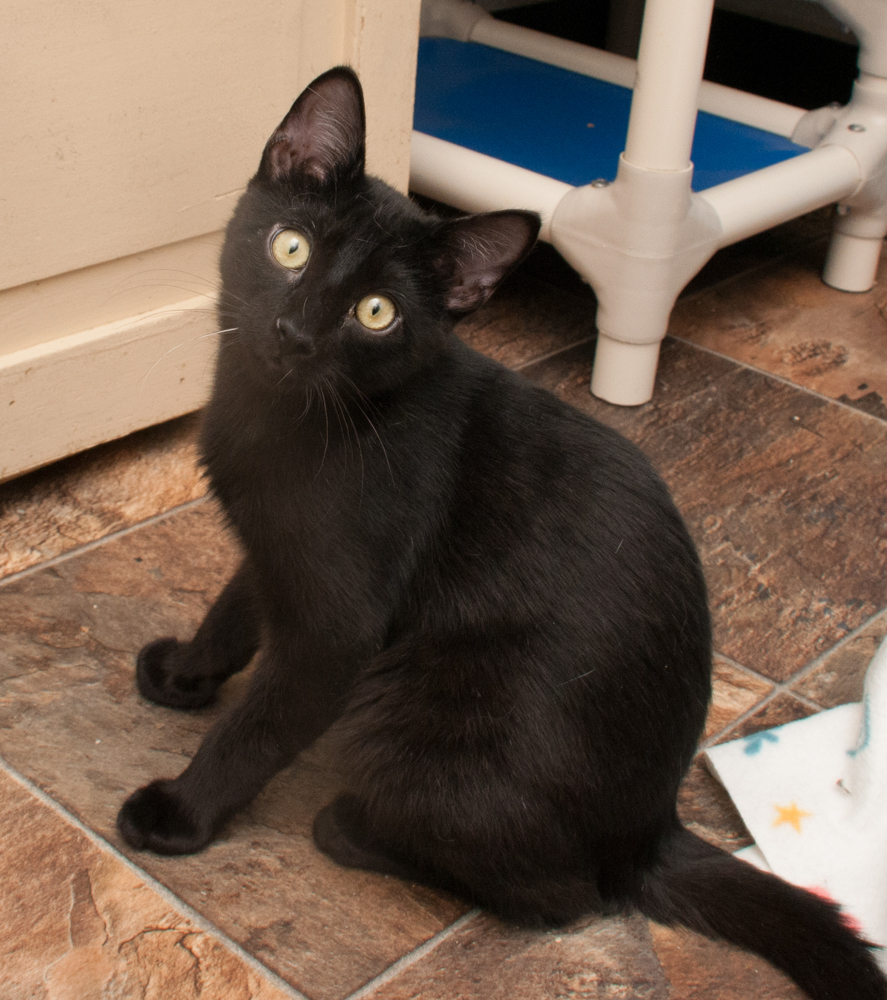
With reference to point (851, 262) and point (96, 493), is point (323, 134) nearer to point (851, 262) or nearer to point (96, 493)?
point (96, 493)

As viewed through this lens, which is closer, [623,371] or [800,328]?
[623,371]

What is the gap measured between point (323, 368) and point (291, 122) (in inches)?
11.9

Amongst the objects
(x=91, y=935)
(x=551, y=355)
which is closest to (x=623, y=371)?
(x=551, y=355)

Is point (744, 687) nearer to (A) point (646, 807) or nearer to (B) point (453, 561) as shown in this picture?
(A) point (646, 807)

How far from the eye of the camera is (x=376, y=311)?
1.18 m

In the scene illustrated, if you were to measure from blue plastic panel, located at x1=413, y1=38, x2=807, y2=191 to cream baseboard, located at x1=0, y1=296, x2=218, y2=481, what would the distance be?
0.94 m

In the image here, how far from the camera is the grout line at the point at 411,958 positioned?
1.13 m

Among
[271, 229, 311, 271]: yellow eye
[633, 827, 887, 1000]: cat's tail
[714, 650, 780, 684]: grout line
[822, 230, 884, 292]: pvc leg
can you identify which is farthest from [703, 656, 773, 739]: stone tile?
[822, 230, 884, 292]: pvc leg

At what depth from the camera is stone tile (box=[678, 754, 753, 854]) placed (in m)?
1.40

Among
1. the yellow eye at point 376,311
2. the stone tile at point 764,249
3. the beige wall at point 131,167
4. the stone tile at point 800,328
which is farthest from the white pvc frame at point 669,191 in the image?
the yellow eye at point 376,311

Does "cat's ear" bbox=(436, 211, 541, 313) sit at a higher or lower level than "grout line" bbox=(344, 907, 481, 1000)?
higher

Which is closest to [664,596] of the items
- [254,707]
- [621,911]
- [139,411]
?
[621,911]

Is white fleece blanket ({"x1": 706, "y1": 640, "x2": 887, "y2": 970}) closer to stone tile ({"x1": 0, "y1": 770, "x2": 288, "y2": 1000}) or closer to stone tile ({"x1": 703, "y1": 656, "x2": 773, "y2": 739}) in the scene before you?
stone tile ({"x1": 703, "y1": 656, "x2": 773, "y2": 739})

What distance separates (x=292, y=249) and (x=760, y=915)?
875 mm
